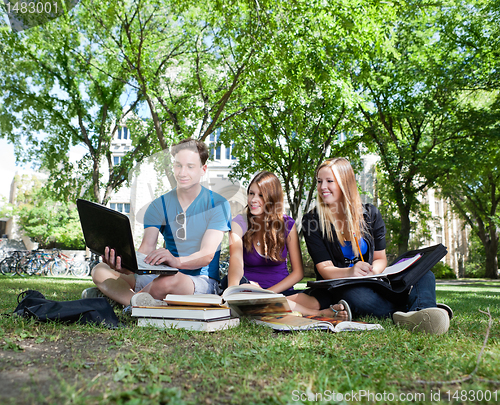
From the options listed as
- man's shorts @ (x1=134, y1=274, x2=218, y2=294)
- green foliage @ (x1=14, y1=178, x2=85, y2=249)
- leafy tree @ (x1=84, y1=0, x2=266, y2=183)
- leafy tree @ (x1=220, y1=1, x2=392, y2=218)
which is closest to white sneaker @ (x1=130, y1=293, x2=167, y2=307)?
man's shorts @ (x1=134, y1=274, x2=218, y2=294)

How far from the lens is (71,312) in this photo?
2.52m

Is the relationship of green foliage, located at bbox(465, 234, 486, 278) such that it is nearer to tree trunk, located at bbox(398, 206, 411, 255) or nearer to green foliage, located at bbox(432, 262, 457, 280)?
green foliage, located at bbox(432, 262, 457, 280)

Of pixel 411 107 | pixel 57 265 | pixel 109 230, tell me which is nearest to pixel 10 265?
pixel 57 265

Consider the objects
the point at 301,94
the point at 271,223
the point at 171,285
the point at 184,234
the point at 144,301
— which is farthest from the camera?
the point at 301,94

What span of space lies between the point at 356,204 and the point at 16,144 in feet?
51.8

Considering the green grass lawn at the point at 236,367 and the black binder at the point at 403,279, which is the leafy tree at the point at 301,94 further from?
the green grass lawn at the point at 236,367

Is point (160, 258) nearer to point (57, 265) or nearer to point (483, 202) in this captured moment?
point (57, 265)

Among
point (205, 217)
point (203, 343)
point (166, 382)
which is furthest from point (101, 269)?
point (166, 382)

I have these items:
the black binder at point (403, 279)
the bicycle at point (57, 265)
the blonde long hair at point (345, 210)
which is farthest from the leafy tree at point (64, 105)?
the black binder at point (403, 279)

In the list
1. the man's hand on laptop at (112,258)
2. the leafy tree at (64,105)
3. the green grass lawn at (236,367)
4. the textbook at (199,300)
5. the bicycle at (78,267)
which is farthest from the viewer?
the bicycle at (78,267)

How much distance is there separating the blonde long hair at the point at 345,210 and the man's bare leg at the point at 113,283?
5.76 feet

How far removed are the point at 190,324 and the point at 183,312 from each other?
0.10 m

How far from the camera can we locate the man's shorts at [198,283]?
3.15m

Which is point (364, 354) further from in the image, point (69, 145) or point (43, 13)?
point (69, 145)
